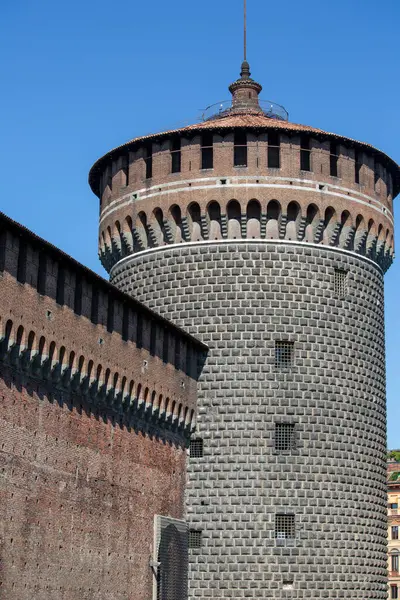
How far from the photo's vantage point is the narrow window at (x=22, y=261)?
24.6m

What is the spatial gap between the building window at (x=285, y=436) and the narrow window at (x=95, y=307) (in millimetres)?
7169

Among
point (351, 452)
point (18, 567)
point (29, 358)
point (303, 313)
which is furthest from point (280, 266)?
point (18, 567)

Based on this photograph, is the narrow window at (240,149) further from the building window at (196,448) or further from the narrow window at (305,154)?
the building window at (196,448)

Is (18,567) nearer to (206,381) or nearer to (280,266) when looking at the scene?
(206,381)

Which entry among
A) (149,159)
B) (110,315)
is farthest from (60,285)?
(149,159)

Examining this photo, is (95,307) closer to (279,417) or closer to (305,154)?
(279,417)

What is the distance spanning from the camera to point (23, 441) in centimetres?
2434

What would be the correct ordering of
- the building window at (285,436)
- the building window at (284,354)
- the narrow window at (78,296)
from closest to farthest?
the narrow window at (78,296)
the building window at (285,436)
the building window at (284,354)

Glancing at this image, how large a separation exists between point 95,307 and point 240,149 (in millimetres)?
8691

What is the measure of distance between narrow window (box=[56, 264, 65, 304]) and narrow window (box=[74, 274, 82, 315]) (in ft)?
2.25

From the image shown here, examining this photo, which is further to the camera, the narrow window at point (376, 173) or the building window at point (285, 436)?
the narrow window at point (376, 173)

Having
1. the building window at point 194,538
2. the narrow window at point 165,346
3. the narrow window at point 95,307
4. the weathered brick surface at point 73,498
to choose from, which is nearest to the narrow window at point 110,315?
the narrow window at point 95,307

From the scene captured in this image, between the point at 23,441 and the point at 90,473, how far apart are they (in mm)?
3200

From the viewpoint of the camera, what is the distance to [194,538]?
3156 centimetres
